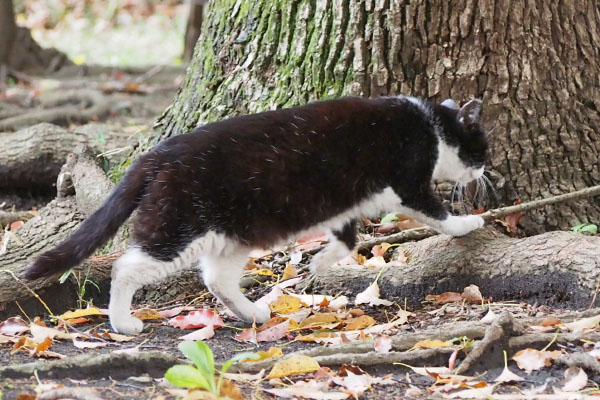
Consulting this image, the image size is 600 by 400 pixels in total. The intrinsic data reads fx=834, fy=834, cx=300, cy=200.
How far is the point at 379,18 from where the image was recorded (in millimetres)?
4441

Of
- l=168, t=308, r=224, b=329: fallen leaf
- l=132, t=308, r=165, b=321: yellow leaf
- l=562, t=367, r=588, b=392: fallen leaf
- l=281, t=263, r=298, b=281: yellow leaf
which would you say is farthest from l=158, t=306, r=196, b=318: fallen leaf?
l=562, t=367, r=588, b=392: fallen leaf

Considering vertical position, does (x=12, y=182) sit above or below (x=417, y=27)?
below

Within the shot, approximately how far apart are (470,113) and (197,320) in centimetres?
168


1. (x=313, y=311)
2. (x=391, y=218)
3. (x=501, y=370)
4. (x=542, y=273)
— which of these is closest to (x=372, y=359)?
(x=501, y=370)

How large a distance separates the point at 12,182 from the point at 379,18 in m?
3.11

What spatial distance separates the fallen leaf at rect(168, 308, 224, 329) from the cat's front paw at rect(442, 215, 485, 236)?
119 centimetres

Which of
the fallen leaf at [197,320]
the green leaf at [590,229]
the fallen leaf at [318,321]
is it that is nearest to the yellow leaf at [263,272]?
the fallen leaf at [197,320]

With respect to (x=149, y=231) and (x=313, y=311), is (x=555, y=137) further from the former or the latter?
(x=149, y=231)

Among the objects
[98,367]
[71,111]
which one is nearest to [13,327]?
[98,367]

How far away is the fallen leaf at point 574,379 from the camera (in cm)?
282

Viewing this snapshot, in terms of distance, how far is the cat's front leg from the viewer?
405 cm

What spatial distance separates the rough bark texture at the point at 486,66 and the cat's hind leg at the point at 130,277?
Result: 1.40 m

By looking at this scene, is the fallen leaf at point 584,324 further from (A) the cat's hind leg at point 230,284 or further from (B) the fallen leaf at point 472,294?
(A) the cat's hind leg at point 230,284

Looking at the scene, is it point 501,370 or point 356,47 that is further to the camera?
point 356,47
